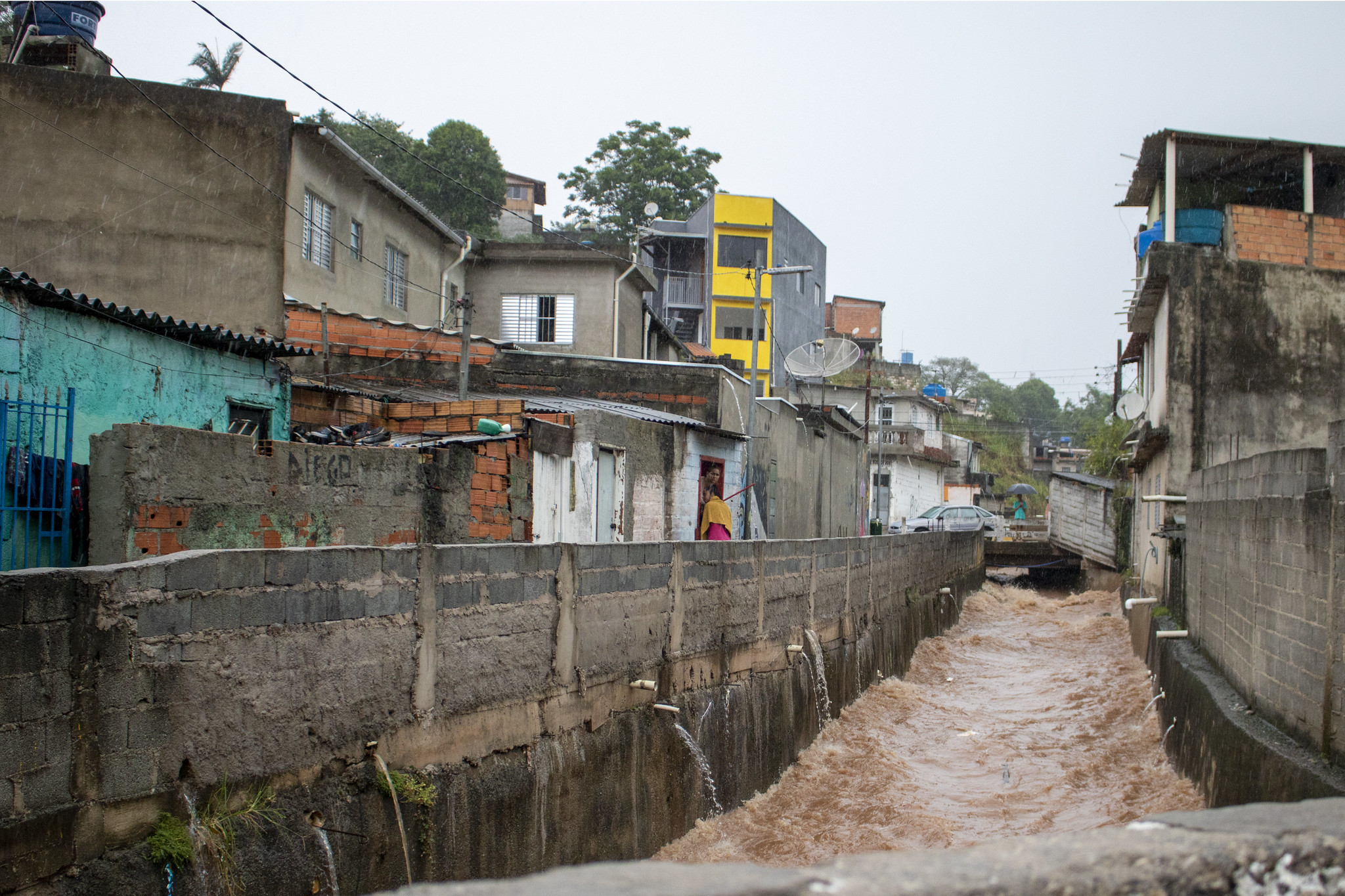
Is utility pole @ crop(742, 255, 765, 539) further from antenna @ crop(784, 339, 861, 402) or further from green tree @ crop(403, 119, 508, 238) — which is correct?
green tree @ crop(403, 119, 508, 238)

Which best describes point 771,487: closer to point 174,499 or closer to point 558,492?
point 558,492

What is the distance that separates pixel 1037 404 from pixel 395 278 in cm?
7193

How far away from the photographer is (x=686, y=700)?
7570 mm

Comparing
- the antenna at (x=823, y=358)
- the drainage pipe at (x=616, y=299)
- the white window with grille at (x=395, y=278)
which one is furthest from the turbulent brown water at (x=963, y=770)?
the white window with grille at (x=395, y=278)

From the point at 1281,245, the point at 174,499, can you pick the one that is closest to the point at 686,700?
the point at 174,499

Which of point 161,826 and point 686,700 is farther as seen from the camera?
point 686,700

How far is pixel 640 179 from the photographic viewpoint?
45938 mm

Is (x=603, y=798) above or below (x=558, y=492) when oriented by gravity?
below

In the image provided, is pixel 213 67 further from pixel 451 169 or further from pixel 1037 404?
pixel 1037 404

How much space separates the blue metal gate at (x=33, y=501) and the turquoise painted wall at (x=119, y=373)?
88cm

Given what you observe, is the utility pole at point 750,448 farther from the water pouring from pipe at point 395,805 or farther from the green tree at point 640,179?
the green tree at point 640,179

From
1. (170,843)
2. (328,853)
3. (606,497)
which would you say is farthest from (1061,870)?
(606,497)

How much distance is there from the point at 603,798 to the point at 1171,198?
52.1 ft

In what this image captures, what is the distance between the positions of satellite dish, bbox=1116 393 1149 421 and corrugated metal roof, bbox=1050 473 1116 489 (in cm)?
882
